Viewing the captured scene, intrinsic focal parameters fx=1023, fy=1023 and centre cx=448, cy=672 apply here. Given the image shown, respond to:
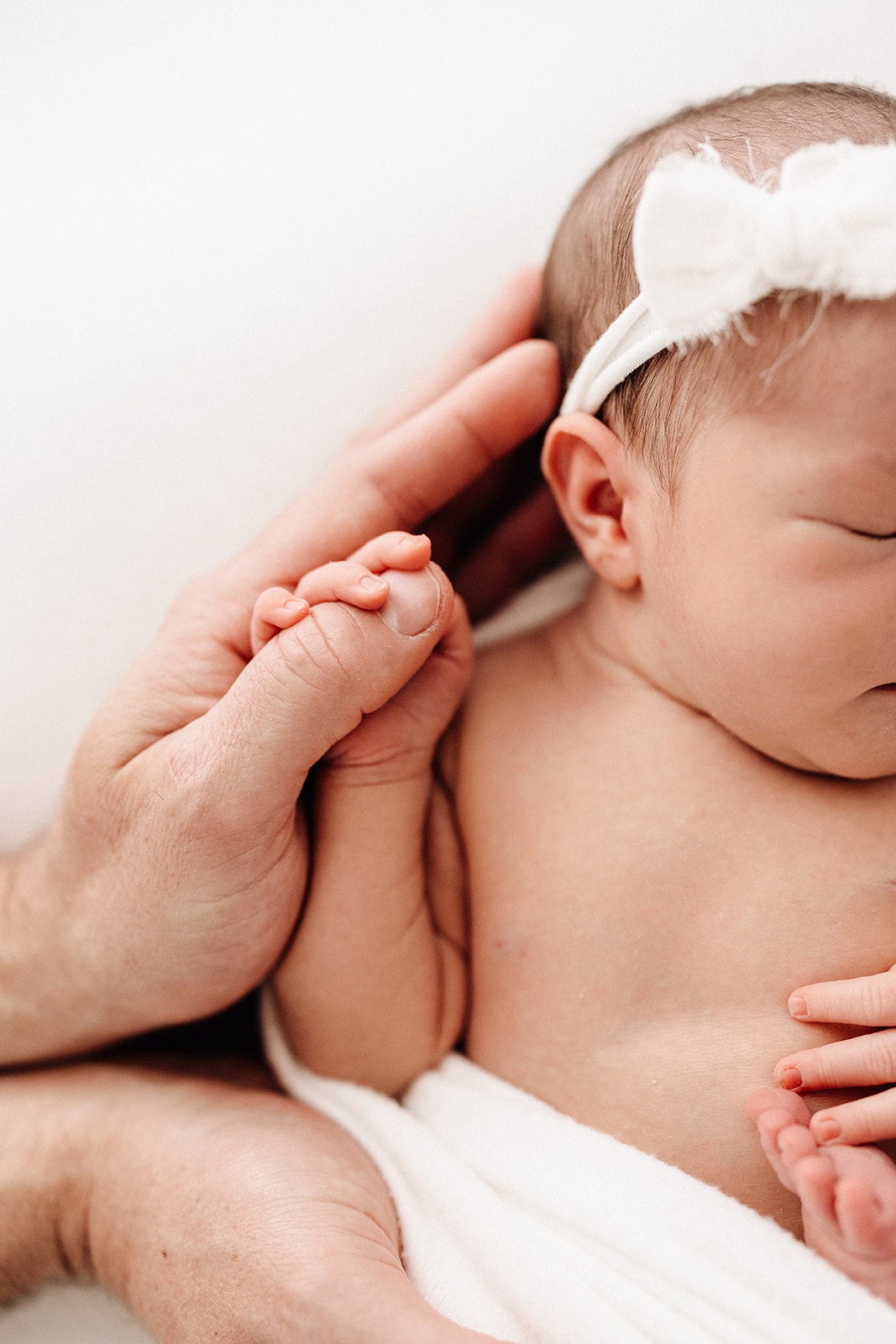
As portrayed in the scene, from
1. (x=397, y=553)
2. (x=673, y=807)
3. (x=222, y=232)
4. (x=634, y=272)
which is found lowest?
(x=673, y=807)

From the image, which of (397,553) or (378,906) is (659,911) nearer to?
(378,906)

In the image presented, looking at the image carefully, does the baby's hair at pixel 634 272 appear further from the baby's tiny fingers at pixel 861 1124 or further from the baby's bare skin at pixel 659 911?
the baby's tiny fingers at pixel 861 1124

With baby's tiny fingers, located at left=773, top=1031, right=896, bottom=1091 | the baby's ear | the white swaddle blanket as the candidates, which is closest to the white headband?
the baby's ear

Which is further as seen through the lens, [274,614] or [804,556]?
[274,614]

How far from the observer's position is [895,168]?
868mm

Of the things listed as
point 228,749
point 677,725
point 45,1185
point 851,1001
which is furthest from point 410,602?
point 45,1185

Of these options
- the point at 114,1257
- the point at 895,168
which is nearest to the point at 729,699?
the point at 895,168

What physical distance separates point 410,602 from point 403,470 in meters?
A: 0.25

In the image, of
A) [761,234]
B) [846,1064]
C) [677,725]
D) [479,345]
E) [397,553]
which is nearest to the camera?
[761,234]

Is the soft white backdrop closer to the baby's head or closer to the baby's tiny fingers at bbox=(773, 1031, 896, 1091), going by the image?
the baby's head

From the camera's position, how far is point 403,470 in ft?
4.12

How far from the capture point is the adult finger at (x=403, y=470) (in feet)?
4.01

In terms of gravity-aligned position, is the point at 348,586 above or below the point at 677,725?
above

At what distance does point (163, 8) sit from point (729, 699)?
1.27 metres
